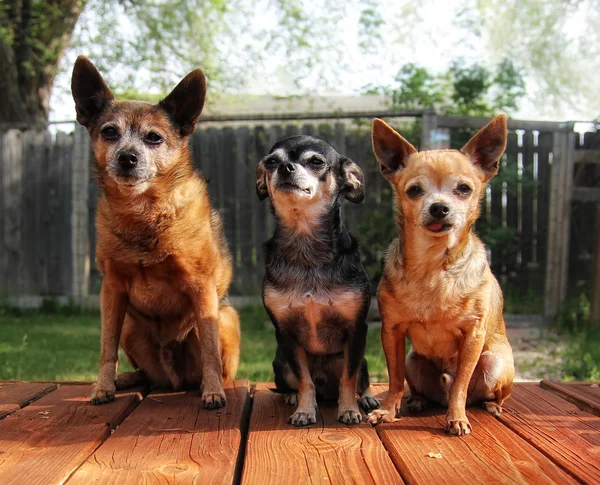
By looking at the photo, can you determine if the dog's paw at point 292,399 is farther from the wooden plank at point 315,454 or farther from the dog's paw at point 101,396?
the dog's paw at point 101,396

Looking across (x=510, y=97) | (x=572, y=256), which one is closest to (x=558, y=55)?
(x=510, y=97)

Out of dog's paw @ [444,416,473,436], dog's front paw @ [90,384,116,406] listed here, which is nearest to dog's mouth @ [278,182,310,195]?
dog's paw @ [444,416,473,436]

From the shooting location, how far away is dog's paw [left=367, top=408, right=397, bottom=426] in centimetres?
259

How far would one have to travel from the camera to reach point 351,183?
3.08 meters

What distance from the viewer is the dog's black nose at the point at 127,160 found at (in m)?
2.94

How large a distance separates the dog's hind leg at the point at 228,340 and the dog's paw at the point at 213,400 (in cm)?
40

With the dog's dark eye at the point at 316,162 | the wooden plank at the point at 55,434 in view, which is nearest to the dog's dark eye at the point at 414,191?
the dog's dark eye at the point at 316,162

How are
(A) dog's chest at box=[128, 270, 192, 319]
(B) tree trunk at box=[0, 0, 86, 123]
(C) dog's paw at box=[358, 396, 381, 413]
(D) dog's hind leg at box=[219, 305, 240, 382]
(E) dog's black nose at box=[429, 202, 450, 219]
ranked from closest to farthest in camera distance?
(E) dog's black nose at box=[429, 202, 450, 219] → (C) dog's paw at box=[358, 396, 381, 413] → (A) dog's chest at box=[128, 270, 192, 319] → (D) dog's hind leg at box=[219, 305, 240, 382] → (B) tree trunk at box=[0, 0, 86, 123]

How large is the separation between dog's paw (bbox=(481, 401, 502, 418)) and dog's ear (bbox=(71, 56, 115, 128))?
2.47 meters

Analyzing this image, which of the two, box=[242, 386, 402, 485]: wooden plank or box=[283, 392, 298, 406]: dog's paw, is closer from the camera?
box=[242, 386, 402, 485]: wooden plank

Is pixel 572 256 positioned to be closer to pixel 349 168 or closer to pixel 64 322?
pixel 349 168

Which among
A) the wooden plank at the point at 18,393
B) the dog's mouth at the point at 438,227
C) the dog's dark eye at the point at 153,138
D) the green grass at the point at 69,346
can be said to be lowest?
the green grass at the point at 69,346

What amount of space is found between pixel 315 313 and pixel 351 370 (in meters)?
0.31

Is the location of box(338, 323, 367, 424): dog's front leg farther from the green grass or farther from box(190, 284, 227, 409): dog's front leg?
the green grass
